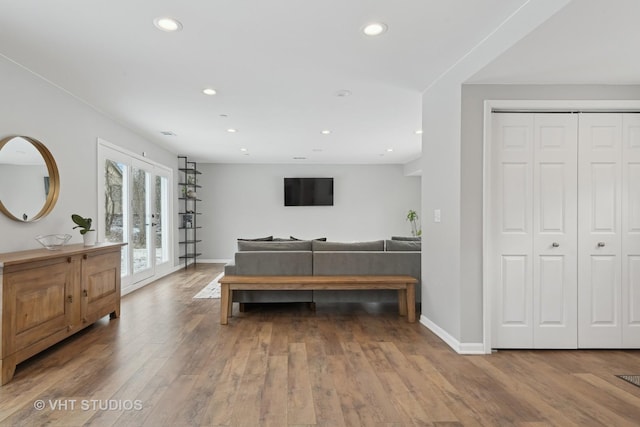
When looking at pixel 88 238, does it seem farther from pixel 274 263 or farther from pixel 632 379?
pixel 632 379

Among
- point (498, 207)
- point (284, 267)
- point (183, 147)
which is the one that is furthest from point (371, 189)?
point (498, 207)

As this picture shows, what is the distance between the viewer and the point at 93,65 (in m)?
2.99

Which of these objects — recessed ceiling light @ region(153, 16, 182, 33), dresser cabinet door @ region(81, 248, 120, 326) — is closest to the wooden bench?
dresser cabinet door @ region(81, 248, 120, 326)

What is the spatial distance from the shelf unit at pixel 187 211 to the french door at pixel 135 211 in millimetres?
692

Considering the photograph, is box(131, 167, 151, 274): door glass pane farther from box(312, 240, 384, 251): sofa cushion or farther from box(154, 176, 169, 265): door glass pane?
box(312, 240, 384, 251): sofa cushion

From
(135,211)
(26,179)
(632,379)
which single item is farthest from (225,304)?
(632,379)

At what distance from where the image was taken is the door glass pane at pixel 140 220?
5.39 meters

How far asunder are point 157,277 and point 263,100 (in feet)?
13.3

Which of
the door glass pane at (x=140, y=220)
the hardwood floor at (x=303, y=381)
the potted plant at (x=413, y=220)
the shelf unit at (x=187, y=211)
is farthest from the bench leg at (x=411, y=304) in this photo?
the shelf unit at (x=187, y=211)

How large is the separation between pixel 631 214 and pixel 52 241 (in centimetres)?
514

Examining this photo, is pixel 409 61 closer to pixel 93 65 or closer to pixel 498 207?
pixel 498 207

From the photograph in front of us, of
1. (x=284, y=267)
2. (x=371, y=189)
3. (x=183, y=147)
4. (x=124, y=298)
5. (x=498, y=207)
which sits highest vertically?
(x=183, y=147)

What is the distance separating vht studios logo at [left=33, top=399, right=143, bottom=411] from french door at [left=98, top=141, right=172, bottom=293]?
2.72 metres

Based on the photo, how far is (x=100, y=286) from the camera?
11.5 ft
